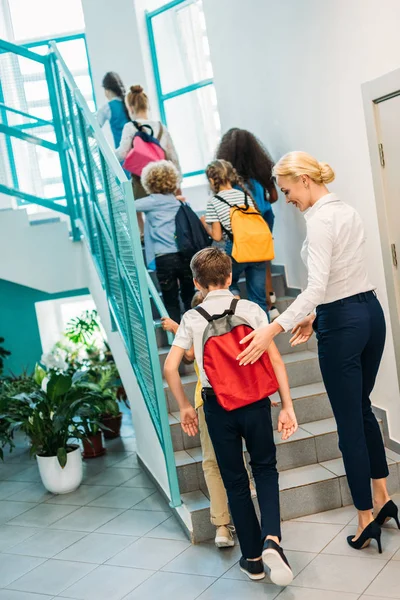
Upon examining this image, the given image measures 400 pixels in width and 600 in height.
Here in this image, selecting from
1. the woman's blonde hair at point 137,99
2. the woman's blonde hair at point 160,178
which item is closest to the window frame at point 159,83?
the woman's blonde hair at point 137,99

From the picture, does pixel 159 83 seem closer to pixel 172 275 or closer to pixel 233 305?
pixel 172 275

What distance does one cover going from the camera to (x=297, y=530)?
3.68 metres

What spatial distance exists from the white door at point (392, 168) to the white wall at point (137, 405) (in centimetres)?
165

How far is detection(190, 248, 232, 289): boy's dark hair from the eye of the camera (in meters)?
3.06

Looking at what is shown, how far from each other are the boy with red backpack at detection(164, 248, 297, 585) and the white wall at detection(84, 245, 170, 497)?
3.63 feet

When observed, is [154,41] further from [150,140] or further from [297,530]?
[297,530]

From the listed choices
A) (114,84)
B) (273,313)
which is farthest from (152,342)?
(114,84)

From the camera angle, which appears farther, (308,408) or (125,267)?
(308,408)

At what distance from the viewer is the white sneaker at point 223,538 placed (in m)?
3.56

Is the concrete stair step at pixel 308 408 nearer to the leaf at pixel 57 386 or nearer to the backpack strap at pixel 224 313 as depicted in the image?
the leaf at pixel 57 386

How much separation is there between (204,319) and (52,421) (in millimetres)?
2180

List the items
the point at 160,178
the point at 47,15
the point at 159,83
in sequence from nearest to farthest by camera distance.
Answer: the point at 160,178 < the point at 159,83 < the point at 47,15

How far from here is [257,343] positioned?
2.92 meters

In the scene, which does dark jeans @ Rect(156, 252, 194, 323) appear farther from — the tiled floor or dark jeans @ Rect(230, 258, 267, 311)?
the tiled floor
